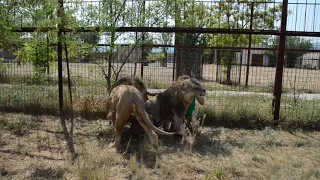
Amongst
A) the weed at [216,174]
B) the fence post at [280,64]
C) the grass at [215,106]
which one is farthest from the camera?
the grass at [215,106]

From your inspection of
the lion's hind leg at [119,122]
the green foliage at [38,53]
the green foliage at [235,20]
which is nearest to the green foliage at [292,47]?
the green foliage at [235,20]

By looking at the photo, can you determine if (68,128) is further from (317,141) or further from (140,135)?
(317,141)

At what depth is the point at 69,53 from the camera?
712 centimetres

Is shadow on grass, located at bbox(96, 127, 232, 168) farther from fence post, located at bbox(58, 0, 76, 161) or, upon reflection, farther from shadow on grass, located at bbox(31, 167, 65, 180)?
shadow on grass, located at bbox(31, 167, 65, 180)

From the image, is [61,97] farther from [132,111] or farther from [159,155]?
[159,155]

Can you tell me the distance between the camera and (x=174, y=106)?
20.3 ft

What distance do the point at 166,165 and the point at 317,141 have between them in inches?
135

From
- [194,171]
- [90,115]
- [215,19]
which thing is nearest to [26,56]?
[90,115]

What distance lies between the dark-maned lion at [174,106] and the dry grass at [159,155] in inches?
12.4

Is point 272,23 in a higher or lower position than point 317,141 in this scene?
higher

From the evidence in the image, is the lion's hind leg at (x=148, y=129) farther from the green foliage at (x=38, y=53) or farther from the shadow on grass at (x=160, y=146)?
the green foliage at (x=38, y=53)

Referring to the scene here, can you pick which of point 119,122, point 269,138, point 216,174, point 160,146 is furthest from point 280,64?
point 119,122

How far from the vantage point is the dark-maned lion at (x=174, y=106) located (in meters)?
6.02

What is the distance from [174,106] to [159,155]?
1.30 metres
